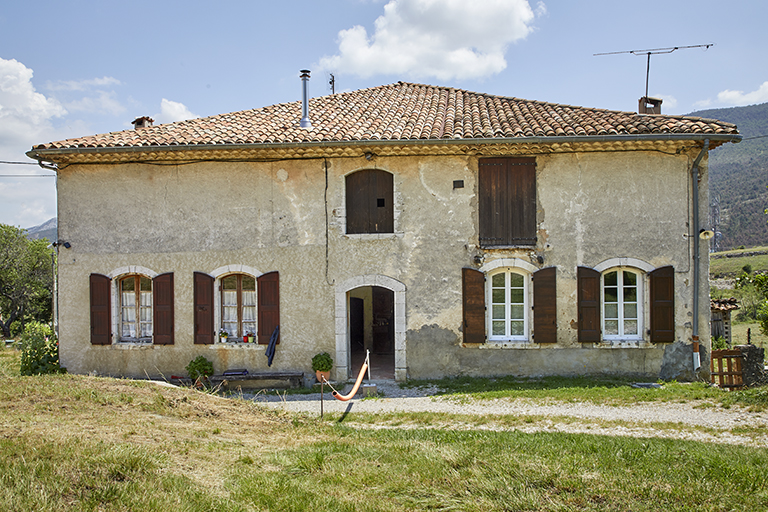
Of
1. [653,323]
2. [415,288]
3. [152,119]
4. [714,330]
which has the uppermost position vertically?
[152,119]

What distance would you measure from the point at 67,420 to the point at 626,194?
9.69 m

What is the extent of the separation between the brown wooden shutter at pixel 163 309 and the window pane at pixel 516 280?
22.3ft

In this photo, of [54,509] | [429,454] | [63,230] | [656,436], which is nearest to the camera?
[54,509]

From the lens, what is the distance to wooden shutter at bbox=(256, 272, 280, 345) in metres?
9.88

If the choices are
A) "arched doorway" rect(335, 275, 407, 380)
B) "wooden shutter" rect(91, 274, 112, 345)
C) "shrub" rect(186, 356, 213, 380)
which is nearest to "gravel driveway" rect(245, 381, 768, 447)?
"arched doorway" rect(335, 275, 407, 380)

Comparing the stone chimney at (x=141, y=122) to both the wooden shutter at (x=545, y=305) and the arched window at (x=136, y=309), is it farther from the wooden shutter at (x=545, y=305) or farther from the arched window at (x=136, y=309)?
the wooden shutter at (x=545, y=305)

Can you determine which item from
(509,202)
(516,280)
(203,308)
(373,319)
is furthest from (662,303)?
(203,308)

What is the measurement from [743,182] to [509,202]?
6446cm

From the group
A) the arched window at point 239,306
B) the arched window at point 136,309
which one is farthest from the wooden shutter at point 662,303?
the arched window at point 136,309

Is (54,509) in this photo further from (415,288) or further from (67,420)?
(415,288)

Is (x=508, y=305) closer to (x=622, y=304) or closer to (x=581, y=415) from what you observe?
(x=622, y=304)

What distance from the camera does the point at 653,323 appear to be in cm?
957

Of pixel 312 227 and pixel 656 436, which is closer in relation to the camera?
pixel 656 436

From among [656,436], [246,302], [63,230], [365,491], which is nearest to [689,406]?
[656,436]
